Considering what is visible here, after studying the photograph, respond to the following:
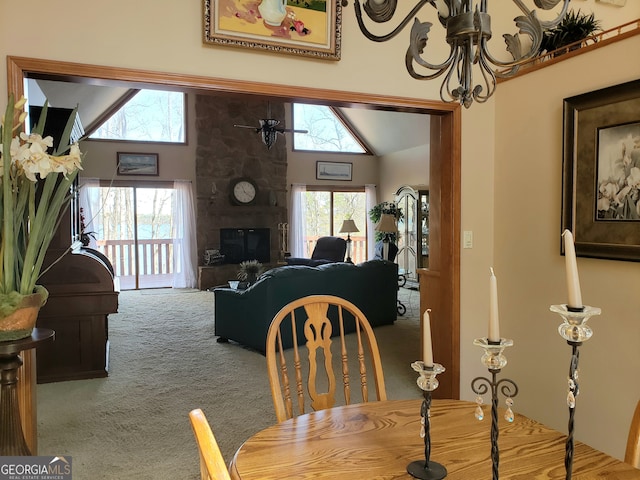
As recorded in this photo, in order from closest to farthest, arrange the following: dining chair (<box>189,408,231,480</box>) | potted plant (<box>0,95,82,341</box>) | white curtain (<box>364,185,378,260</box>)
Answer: dining chair (<box>189,408,231,480</box>)
potted plant (<box>0,95,82,341</box>)
white curtain (<box>364,185,378,260</box>)

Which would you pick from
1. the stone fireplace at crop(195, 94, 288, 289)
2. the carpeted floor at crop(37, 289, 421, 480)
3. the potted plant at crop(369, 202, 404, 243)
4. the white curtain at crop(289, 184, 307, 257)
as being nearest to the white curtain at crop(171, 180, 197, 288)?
the stone fireplace at crop(195, 94, 288, 289)

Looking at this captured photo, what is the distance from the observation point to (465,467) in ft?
3.54

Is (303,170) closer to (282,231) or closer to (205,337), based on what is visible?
(282,231)

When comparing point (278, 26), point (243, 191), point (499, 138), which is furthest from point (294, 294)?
point (243, 191)

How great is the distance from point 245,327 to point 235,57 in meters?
2.84

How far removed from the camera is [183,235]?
8414 mm

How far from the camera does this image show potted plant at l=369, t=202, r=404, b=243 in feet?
27.9

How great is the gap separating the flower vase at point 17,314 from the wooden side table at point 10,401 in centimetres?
3

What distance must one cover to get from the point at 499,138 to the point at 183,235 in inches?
263

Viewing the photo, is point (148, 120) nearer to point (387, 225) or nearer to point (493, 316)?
point (387, 225)

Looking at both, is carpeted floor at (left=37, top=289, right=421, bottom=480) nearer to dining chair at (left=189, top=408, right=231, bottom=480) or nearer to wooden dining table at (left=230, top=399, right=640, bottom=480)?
wooden dining table at (left=230, top=399, right=640, bottom=480)

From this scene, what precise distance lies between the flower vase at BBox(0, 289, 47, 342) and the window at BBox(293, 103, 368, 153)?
320 inches

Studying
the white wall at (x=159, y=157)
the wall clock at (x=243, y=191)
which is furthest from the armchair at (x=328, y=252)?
the white wall at (x=159, y=157)

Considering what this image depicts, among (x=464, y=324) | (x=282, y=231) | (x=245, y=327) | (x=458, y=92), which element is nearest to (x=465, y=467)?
(x=458, y=92)
